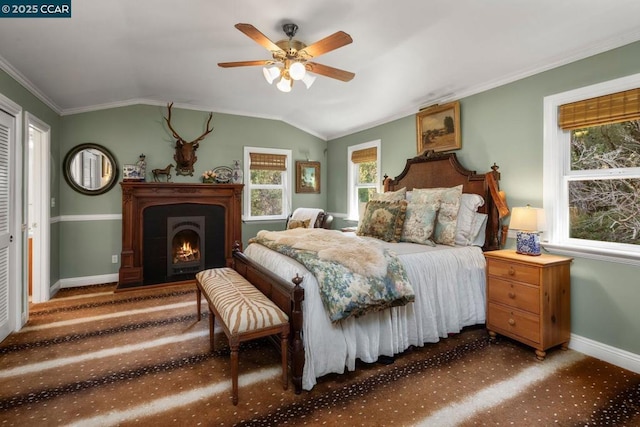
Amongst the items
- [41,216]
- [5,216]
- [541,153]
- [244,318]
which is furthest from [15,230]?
[541,153]

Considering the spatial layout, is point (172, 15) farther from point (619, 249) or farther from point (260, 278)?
point (619, 249)

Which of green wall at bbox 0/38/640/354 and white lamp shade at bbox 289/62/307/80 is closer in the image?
white lamp shade at bbox 289/62/307/80

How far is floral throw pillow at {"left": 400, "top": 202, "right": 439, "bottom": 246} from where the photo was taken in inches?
124

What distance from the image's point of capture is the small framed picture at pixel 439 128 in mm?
3656

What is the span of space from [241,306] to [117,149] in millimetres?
3787

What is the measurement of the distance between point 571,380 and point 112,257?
5401 mm

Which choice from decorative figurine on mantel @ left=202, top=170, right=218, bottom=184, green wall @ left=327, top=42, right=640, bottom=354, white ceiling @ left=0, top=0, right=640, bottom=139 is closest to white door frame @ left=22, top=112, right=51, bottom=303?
white ceiling @ left=0, top=0, right=640, bottom=139

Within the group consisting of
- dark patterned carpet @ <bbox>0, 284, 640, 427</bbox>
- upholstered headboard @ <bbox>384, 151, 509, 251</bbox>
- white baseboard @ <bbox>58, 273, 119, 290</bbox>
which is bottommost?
dark patterned carpet @ <bbox>0, 284, 640, 427</bbox>

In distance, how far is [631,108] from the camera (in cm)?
234

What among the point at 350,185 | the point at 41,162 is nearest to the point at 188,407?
the point at 41,162

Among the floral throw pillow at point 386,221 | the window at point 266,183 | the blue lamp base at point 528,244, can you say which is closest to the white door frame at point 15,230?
the window at point 266,183

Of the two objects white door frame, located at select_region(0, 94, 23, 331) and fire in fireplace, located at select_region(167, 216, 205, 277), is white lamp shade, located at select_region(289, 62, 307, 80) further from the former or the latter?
fire in fireplace, located at select_region(167, 216, 205, 277)

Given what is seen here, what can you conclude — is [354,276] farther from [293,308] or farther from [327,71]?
[327,71]

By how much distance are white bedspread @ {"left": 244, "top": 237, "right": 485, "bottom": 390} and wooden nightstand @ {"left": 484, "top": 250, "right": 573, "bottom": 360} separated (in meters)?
0.22
